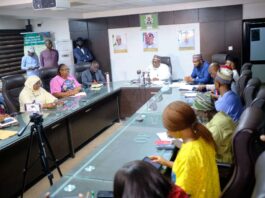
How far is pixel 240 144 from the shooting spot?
1489mm

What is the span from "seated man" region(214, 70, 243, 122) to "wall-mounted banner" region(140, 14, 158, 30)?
4.81 metres

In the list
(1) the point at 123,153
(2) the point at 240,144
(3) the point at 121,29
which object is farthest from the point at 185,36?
(2) the point at 240,144

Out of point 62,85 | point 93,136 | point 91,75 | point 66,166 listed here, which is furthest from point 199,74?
point 66,166

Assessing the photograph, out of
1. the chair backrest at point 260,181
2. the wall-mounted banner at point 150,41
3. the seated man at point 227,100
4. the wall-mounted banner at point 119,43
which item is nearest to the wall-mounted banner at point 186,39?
the wall-mounted banner at point 150,41

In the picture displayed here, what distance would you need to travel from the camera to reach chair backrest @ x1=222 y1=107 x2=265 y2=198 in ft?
4.87

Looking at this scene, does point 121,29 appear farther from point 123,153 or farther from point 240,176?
point 240,176

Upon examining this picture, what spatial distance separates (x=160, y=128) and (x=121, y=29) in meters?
5.56

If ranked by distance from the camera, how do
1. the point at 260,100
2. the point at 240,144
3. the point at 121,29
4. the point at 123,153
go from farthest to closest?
the point at 121,29 → the point at 260,100 → the point at 123,153 → the point at 240,144

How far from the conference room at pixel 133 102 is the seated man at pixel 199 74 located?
19 mm

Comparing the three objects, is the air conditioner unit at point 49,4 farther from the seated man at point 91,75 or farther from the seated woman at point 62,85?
the seated man at point 91,75

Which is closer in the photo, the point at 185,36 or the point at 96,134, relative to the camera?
the point at 96,134

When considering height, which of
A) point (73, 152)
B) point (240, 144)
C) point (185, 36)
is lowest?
point (73, 152)

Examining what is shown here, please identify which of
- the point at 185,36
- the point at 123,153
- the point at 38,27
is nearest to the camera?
the point at 123,153

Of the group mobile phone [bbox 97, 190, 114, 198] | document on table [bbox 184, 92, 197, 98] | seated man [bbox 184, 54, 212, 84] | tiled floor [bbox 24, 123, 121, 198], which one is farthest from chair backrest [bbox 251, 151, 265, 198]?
seated man [bbox 184, 54, 212, 84]
